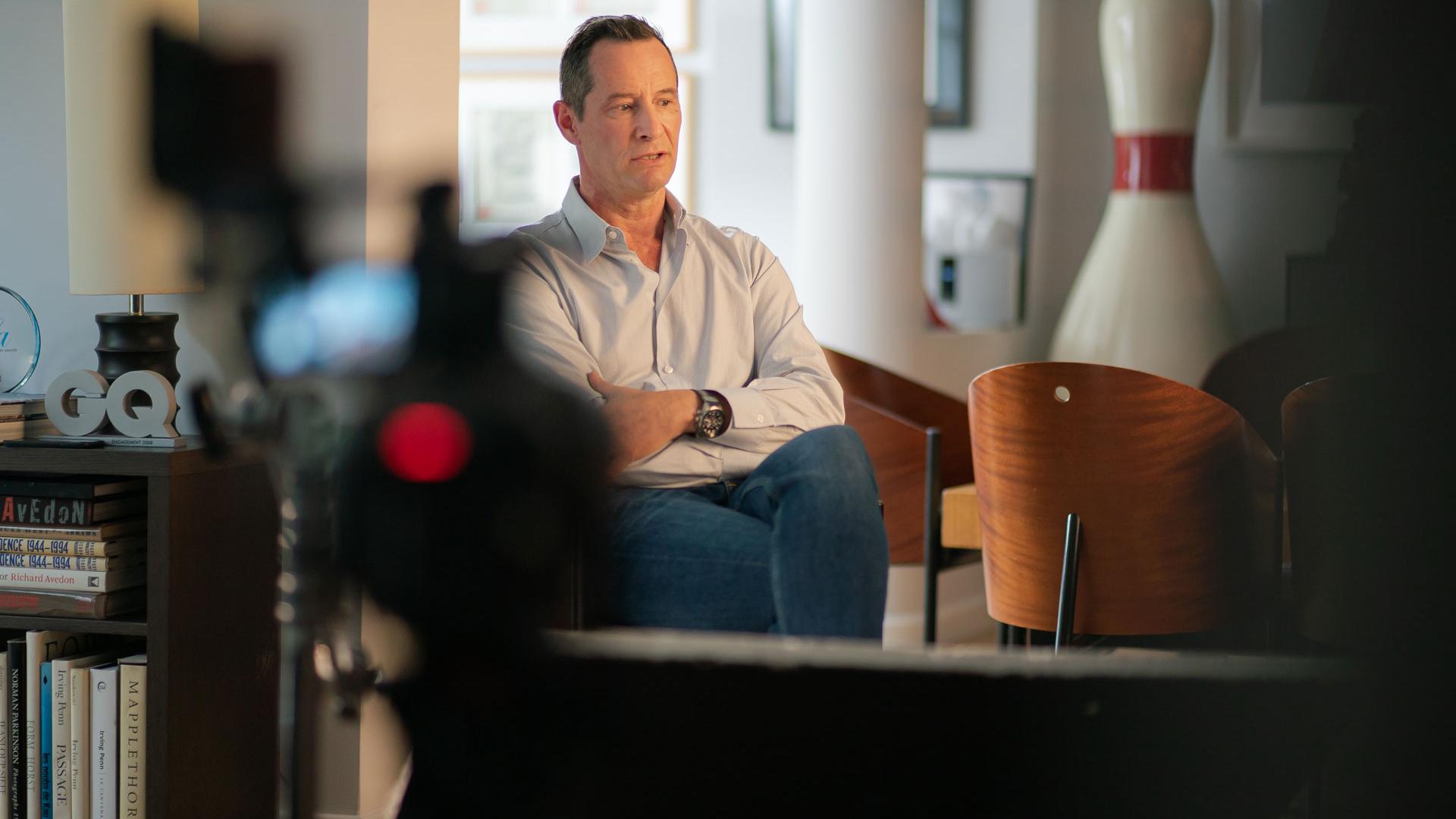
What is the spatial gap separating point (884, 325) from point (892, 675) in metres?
1.49

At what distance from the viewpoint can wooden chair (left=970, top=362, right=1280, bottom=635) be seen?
2.66 feet

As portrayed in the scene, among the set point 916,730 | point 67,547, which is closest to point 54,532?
point 67,547

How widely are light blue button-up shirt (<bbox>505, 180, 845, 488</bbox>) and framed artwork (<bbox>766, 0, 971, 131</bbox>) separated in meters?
1.14

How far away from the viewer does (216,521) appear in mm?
928

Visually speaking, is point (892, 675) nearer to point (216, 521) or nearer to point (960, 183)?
point (216, 521)

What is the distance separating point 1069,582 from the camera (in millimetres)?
922

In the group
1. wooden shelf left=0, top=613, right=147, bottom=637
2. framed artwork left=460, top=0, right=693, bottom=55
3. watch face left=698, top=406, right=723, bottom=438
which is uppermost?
framed artwork left=460, top=0, right=693, bottom=55

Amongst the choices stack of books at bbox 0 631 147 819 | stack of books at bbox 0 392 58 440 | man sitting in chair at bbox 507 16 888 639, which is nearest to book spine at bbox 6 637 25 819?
stack of books at bbox 0 631 147 819

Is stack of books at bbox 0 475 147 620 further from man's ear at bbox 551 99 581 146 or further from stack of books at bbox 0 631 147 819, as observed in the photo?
man's ear at bbox 551 99 581 146

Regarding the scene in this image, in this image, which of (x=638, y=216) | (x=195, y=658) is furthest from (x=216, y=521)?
(x=638, y=216)

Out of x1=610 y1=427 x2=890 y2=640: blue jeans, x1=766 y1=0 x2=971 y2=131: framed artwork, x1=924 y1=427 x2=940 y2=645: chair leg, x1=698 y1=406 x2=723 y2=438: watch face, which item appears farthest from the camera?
x1=766 y1=0 x2=971 y2=131: framed artwork

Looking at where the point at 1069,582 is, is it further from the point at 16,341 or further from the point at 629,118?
the point at 16,341

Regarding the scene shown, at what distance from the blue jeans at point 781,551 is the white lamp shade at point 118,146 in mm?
200

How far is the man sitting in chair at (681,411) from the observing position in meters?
0.52
